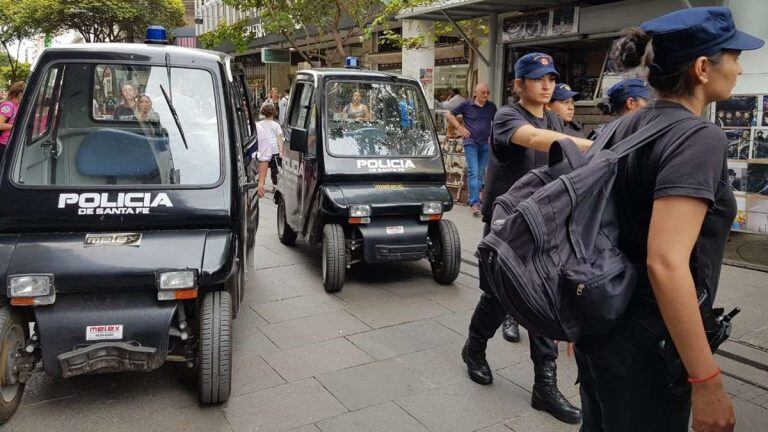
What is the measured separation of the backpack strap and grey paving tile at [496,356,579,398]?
2.43 metres

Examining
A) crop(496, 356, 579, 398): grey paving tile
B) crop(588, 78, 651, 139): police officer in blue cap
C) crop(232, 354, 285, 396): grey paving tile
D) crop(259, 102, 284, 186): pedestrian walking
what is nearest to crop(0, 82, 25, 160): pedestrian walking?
crop(259, 102, 284, 186): pedestrian walking

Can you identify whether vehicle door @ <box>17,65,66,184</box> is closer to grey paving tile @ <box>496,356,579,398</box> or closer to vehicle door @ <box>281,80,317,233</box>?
vehicle door @ <box>281,80,317,233</box>

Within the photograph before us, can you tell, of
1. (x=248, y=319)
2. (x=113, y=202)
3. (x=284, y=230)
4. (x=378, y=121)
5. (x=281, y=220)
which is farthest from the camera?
(x=281, y=220)

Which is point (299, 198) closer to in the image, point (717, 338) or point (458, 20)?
point (717, 338)

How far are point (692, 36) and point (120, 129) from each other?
10.9 feet

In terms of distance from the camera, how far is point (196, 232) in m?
3.56

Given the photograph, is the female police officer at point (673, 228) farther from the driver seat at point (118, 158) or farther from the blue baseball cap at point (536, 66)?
the driver seat at point (118, 158)

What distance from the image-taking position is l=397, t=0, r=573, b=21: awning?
9531 millimetres

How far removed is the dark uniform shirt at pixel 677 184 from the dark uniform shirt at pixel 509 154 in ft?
4.90

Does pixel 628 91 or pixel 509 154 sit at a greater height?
pixel 628 91

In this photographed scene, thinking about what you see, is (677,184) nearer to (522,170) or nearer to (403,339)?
(522,170)

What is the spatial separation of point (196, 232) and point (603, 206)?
2.54 metres

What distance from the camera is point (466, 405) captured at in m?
3.51

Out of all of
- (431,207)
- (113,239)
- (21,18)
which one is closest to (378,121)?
(431,207)
